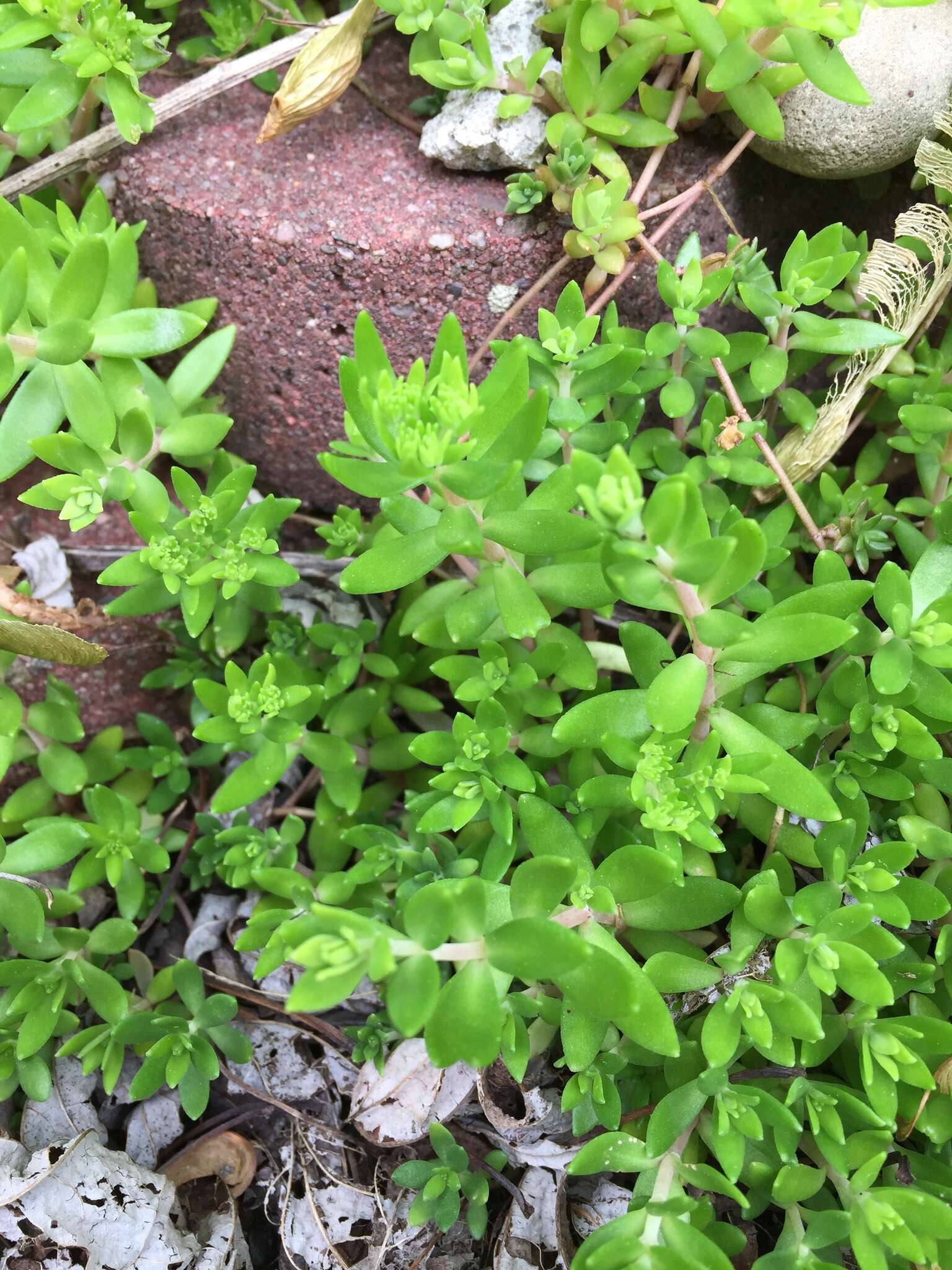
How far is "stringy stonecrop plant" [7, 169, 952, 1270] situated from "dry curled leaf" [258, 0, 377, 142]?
0.49 metres

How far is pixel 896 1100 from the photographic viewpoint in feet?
5.78

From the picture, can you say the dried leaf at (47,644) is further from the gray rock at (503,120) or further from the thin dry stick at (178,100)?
the gray rock at (503,120)

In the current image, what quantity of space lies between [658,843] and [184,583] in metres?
1.14

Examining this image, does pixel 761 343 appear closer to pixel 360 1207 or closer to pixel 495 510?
pixel 495 510

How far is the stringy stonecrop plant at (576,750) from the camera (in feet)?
5.36

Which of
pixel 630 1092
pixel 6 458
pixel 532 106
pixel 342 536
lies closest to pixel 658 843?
pixel 630 1092

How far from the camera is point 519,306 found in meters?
2.36

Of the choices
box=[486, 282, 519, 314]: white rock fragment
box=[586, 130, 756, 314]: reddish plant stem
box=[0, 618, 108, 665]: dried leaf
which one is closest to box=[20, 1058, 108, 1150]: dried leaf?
box=[0, 618, 108, 665]: dried leaf

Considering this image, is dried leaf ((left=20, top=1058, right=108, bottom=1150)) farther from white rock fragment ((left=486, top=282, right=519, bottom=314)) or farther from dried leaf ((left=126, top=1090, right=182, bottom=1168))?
white rock fragment ((left=486, top=282, right=519, bottom=314))

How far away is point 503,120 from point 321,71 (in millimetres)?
433

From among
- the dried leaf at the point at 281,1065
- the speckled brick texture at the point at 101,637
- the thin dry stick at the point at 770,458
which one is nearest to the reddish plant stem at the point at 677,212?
the thin dry stick at the point at 770,458

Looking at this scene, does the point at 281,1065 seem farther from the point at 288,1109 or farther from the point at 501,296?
the point at 501,296

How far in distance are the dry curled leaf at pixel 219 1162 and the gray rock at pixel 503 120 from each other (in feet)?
7.66

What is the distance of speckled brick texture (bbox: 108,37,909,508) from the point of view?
91.7 inches
